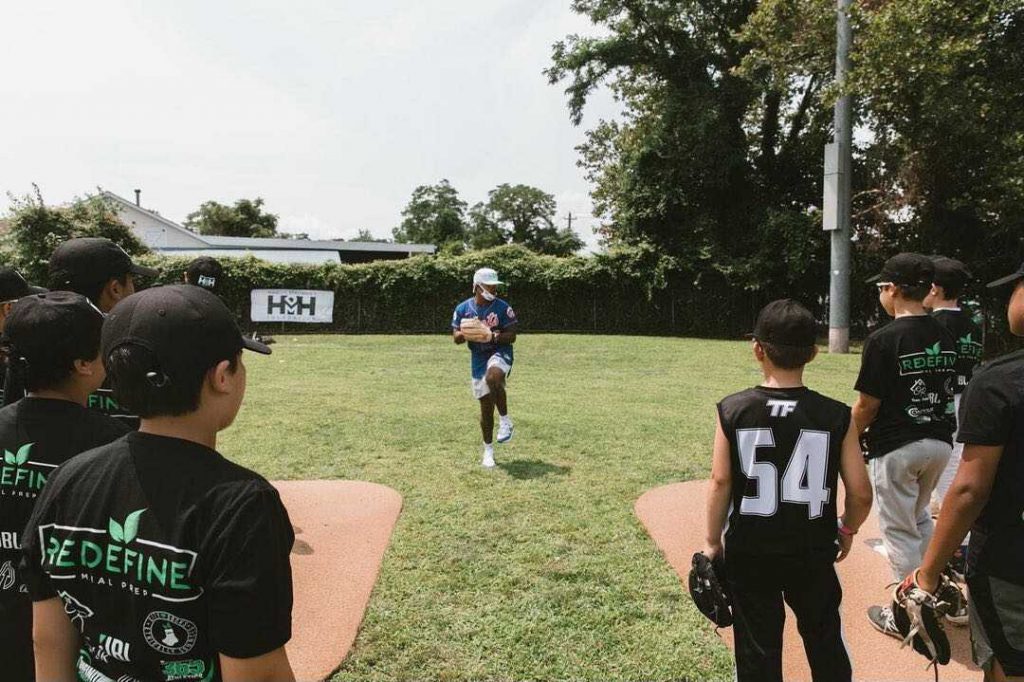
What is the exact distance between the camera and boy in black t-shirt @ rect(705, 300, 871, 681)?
2.83 metres

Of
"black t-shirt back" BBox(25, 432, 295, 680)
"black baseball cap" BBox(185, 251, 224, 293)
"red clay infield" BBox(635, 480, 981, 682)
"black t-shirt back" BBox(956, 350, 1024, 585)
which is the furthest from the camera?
"black baseball cap" BBox(185, 251, 224, 293)

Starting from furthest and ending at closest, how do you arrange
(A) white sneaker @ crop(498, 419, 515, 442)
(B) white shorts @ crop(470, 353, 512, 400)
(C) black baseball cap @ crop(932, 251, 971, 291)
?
(A) white sneaker @ crop(498, 419, 515, 442) < (B) white shorts @ crop(470, 353, 512, 400) < (C) black baseball cap @ crop(932, 251, 971, 291)

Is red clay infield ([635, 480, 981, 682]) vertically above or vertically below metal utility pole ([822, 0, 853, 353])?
below

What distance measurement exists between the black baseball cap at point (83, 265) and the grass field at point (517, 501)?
2.40m

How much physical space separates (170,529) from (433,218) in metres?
98.7

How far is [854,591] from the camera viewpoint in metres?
4.55

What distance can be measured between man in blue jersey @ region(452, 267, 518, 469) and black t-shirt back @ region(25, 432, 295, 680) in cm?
584

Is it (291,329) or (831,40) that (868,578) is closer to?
(831,40)

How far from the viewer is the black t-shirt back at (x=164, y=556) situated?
59.1 inches

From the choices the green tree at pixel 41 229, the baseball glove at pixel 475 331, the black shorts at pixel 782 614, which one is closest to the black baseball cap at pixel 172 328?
the black shorts at pixel 782 614

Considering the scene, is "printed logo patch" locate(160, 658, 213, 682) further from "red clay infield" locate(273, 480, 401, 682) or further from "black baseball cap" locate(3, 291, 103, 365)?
"red clay infield" locate(273, 480, 401, 682)

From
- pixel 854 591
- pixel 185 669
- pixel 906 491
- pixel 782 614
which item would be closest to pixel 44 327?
pixel 185 669

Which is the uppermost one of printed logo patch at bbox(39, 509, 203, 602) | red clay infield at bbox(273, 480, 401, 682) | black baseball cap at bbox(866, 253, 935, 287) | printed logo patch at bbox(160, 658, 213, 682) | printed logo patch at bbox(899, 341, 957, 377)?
black baseball cap at bbox(866, 253, 935, 287)

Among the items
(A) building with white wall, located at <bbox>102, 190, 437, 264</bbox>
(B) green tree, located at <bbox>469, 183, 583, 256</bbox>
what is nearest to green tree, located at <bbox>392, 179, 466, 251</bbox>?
(B) green tree, located at <bbox>469, 183, 583, 256</bbox>
